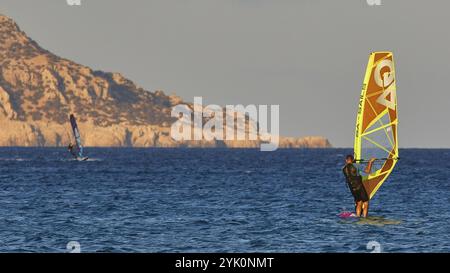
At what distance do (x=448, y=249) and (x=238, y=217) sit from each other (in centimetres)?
1588

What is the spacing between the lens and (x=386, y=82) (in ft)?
136

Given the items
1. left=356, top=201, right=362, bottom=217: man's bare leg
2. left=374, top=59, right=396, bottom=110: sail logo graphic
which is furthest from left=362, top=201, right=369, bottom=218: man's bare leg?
left=374, top=59, right=396, bottom=110: sail logo graphic

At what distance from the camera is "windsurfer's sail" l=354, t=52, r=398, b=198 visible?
41.1 metres

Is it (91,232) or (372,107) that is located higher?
(372,107)

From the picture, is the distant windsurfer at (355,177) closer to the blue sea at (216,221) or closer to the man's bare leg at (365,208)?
the blue sea at (216,221)

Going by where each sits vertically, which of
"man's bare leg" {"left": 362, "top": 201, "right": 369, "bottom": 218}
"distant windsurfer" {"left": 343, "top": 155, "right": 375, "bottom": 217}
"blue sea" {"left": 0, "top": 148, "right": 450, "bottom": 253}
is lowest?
"blue sea" {"left": 0, "top": 148, "right": 450, "bottom": 253}

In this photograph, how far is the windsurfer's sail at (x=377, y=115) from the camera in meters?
41.1

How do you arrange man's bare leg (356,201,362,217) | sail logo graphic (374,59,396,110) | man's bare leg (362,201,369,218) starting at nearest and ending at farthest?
sail logo graphic (374,59,396,110) → man's bare leg (356,201,362,217) → man's bare leg (362,201,369,218)

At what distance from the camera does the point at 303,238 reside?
121ft
